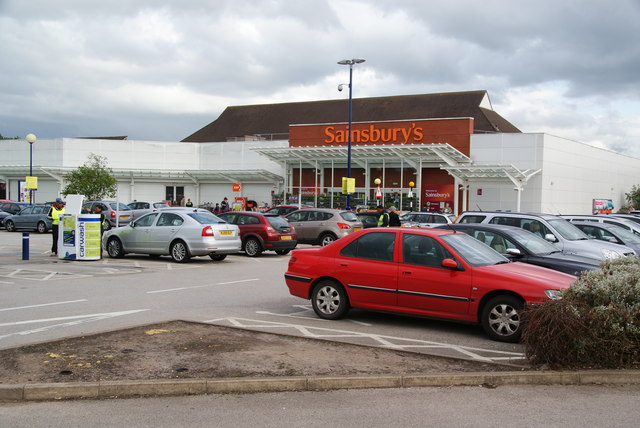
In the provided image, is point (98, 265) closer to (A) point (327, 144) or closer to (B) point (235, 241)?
(B) point (235, 241)

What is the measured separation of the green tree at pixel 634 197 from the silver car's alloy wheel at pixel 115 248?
48552 millimetres

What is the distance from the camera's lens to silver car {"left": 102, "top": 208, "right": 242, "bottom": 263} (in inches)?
691

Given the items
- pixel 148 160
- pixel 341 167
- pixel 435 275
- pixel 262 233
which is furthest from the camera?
pixel 148 160

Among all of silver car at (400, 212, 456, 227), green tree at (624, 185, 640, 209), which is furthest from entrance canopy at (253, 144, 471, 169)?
green tree at (624, 185, 640, 209)

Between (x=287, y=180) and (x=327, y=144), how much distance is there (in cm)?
465

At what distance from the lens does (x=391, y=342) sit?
8109mm

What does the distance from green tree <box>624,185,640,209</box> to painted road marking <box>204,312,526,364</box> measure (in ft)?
174

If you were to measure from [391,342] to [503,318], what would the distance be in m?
1.48

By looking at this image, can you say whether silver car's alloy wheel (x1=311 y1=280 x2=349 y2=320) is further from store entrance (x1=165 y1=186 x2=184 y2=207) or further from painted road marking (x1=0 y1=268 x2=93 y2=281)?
store entrance (x1=165 y1=186 x2=184 y2=207)

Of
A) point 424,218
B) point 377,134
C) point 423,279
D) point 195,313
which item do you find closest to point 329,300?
point 423,279

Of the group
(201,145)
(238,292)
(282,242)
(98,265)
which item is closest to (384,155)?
(201,145)

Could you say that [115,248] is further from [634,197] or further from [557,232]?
[634,197]

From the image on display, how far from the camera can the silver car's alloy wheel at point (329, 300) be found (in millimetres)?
9531

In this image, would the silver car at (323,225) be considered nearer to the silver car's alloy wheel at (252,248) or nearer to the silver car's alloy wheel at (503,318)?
the silver car's alloy wheel at (252,248)
